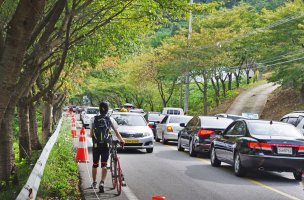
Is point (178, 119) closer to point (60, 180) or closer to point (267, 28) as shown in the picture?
point (60, 180)

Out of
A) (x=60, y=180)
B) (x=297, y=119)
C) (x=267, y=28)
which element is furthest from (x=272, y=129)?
(x=267, y=28)

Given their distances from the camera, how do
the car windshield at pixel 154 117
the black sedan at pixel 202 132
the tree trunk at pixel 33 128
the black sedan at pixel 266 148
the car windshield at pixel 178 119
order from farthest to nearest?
1. the car windshield at pixel 154 117
2. the car windshield at pixel 178 119
3. the tree trunk at pixel 33 128
4. the black sedan at pixel 202 132
5. the black sedan at pixel 266 148

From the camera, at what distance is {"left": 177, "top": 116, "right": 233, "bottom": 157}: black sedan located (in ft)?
58.9

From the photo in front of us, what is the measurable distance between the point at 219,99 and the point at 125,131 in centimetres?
3921

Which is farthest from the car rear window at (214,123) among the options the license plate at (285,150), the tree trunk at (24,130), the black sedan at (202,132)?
the tree trunk at (24,130)

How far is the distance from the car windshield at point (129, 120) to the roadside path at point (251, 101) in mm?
29594

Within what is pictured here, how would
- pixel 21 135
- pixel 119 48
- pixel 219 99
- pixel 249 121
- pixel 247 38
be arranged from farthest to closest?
pixel 219 99 → pixel 247 38 → pixel 119 48 → pixel 21 135 → pixel 249 121

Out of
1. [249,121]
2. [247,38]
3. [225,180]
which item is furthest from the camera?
[247,38]

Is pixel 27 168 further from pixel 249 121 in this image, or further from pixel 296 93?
pixel 296 93

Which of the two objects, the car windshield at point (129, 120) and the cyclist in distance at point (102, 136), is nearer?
the cyclist in distance at point (102, 136)

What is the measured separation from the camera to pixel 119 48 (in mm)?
17016

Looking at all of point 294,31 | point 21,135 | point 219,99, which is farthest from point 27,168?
point 219,99

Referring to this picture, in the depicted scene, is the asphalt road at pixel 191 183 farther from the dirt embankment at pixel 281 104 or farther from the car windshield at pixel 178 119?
the dirt embankment at pixel 281 104

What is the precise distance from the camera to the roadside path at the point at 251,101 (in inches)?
1997
